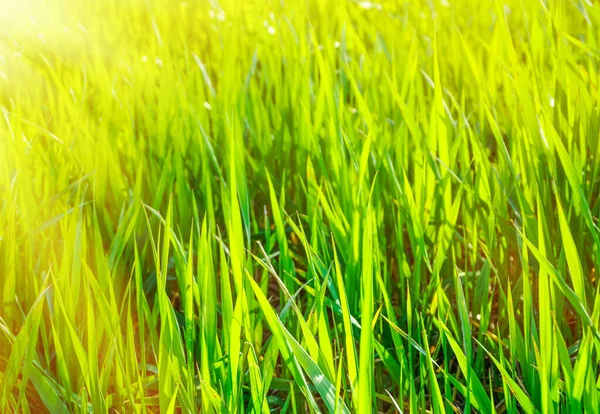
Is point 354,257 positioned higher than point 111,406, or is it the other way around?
point 354,257

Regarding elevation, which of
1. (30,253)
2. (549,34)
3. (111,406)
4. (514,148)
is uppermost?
(549,34)

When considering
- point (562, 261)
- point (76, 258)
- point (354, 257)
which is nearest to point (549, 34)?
point (562, 261)

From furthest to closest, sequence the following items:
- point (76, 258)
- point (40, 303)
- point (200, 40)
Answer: point (200, 40)
point (76, 258)
point (40, 303)

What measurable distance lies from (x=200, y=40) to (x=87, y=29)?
1.07 feet

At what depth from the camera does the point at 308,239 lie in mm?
1078

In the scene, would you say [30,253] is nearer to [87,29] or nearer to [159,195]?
[159,195]

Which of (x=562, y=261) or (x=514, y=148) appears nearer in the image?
(x=562, y=261)

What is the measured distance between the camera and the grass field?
0.65m

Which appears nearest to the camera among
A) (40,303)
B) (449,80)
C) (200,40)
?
(40,303)

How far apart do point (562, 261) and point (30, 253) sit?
68 centimetres

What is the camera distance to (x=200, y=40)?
2047 mm

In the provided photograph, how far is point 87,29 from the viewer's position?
1.92 meters

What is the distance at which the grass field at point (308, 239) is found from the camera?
0.65 meters

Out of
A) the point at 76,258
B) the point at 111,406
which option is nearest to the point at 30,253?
the point at 76,258
